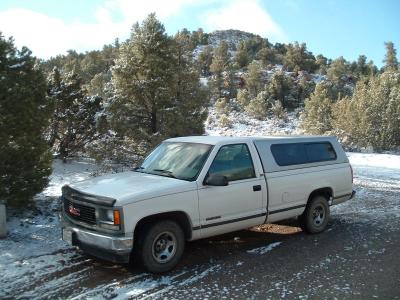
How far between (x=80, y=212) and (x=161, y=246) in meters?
1.20

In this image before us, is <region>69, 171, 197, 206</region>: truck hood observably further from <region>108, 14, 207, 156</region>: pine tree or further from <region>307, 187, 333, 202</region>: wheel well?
<region>108, 14, 207, 156</region>: pine tree

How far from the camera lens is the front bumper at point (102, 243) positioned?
17.4ft

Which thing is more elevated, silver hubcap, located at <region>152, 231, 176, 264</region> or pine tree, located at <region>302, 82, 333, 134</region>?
pine tree, located at <region>302, 82, 333, 134</region>

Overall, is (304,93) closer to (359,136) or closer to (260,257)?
(359,136)

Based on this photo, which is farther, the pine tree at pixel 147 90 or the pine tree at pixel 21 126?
the pine tree at pixel 147 90

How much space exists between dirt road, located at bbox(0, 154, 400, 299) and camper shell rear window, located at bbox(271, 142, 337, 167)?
138 cm

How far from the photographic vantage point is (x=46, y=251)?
258 inches

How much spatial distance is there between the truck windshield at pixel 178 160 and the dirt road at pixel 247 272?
51.6 inches

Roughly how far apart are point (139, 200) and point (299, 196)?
321cm

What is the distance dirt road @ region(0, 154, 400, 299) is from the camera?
5.18m

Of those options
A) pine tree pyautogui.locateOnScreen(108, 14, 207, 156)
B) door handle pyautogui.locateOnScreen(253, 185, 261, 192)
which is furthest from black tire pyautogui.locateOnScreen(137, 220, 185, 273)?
pine tree pyautogui.locateOnScreen(108, 14, 207, 156)

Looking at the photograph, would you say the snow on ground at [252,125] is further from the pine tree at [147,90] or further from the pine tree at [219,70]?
the pine tree at [147,90]

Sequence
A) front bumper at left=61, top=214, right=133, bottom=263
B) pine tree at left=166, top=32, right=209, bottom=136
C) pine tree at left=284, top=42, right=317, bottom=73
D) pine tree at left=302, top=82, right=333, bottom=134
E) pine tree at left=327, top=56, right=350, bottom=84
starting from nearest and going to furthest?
front bumper at left=61, top=214, right=133, bottom=263
pine tree at left=166, top=32, right=209, bottom=136
pine tree at left=302, top=82, right=333, bottom=134
pine tree at left=327, top=56, right=350, bottom=84
pine tree at left=284, top=42, right=317, bottom=73

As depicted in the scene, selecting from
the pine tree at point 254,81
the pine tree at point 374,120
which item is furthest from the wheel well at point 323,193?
the pine tree at point 254,81
